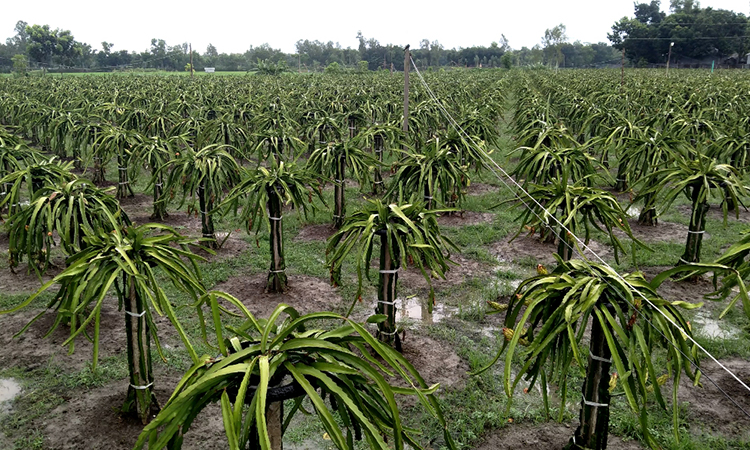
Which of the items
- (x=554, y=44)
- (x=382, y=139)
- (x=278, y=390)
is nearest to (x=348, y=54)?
(x=554, y=44)

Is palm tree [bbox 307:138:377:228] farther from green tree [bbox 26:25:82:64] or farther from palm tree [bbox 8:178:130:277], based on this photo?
green tree [bbox 26:25:82:64]

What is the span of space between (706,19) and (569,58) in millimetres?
33709

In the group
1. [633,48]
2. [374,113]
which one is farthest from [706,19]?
[374,113]

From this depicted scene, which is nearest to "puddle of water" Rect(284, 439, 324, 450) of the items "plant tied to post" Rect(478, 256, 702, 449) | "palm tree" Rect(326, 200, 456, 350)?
"palm tree" Rect(326, 200, 456, 350)

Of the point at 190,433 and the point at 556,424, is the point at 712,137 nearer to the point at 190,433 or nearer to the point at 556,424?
the point at 556,424

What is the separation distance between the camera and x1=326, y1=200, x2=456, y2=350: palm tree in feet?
13.2

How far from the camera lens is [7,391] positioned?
4246mm

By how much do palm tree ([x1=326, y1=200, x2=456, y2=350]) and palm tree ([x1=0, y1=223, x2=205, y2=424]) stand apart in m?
1.20

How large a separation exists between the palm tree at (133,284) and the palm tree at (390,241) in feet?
3.95

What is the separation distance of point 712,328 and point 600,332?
10.9 feet

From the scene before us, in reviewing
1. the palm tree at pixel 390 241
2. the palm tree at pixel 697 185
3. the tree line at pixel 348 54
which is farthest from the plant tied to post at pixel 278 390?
the tree line at pixel 348 54

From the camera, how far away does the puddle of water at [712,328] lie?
5195 mm

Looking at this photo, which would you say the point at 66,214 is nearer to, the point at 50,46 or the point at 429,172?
the point at 429,172

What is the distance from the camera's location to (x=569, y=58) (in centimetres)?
9369
